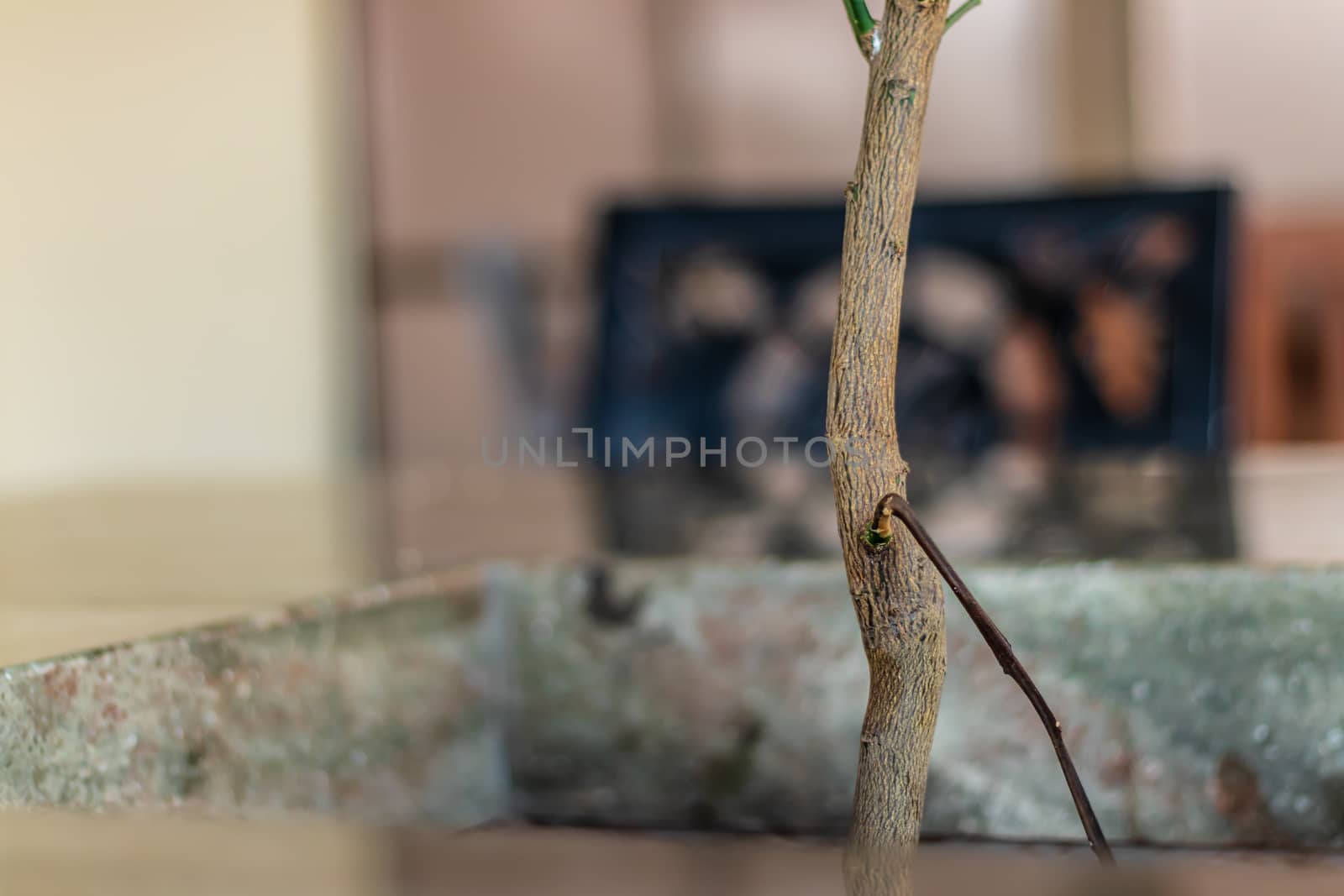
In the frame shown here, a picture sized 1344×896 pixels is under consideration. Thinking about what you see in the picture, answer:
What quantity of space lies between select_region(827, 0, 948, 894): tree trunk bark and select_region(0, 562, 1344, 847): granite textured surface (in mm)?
120

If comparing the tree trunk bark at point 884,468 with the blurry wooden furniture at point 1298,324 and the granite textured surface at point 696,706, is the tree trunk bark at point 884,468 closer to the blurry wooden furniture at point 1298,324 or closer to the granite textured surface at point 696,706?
the granite textured surface at point 696,706

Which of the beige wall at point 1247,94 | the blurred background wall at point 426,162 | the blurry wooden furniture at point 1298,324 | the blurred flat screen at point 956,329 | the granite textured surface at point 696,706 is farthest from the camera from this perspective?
the beige wall at point 1247,94

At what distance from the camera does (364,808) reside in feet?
0.89

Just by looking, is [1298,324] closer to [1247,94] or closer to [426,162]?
[1247,94]

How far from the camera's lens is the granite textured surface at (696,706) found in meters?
0.24

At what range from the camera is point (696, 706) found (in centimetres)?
29

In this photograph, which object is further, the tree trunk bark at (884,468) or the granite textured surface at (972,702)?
the granite textured surface at (972,702)

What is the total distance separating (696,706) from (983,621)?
0.16 meters

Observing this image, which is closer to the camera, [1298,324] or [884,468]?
[884,468]

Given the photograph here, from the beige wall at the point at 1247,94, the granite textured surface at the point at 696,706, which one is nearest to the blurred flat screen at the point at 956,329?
the granite textured surface at the point at 696,706

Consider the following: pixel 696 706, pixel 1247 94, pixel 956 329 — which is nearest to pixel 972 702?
pixel 696 706

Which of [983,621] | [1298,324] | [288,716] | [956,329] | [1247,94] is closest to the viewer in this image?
[983,621]

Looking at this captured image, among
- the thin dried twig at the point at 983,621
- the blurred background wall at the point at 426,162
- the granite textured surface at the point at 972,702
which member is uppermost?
the blurred background wall at the point at 426,162

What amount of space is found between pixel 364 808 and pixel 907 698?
162mm
